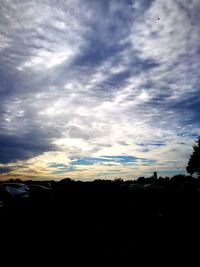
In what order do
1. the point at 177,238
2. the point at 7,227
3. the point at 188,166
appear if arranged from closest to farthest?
the point at 177,238 < the point at 7,227 < the point at 188,166

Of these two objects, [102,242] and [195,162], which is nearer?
[102,242]

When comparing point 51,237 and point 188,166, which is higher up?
point 188,166

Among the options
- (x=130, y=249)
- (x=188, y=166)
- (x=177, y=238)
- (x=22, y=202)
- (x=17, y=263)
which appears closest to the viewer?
(x=17, y=263)

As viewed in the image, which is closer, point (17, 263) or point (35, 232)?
point (17, 263)

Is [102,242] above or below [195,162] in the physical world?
below

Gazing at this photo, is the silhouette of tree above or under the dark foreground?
above

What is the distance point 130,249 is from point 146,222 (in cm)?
412

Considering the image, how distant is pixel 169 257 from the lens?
5754 mm

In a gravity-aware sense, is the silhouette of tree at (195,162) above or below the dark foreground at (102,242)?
above

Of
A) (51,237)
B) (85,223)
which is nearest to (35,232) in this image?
(51,237)

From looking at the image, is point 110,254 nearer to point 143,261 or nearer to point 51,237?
point 143,261

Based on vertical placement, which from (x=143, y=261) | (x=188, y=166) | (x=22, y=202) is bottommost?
(x=143, y=261)

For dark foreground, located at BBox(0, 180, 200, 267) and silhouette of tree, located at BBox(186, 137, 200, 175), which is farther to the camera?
silhouette of tree, located at BBox(186, 137, 200, 175)

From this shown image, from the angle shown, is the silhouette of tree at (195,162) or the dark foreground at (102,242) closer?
Result: the dark foreground at (102,242)
